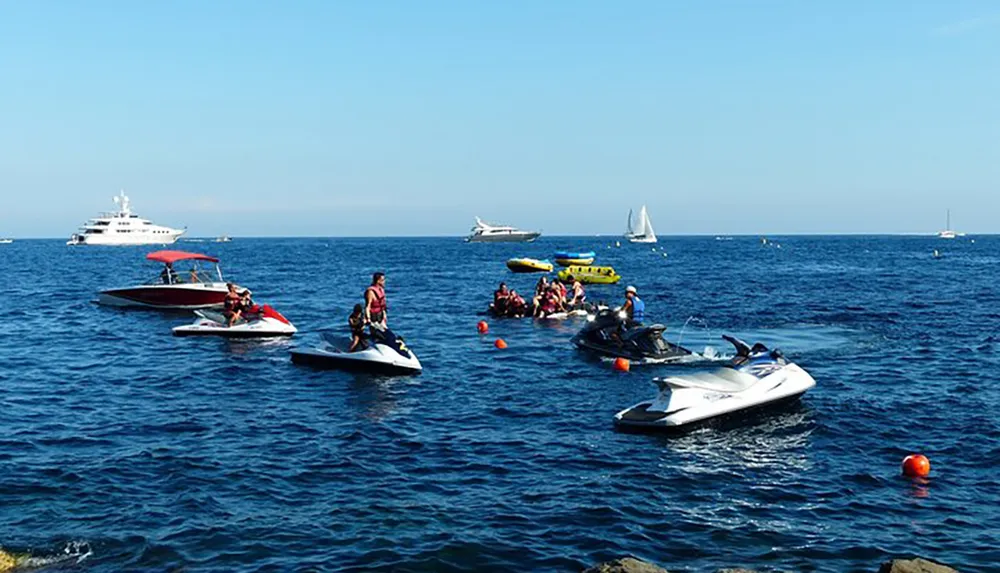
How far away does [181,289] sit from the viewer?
41.5 metres

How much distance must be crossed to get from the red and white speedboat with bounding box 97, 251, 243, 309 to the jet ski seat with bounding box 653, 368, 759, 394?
27.6 m

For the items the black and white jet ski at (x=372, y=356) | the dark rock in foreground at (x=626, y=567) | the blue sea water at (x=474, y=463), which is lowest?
the blue sea water at (x=474, y=463)

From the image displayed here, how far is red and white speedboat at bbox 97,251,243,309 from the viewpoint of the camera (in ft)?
135

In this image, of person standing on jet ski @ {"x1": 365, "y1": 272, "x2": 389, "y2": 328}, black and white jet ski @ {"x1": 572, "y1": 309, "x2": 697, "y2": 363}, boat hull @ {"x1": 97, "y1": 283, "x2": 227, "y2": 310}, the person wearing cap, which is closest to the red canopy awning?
boat hull @ {"x1": 97, "y1": 283, "x2": 227, "y2": 310}

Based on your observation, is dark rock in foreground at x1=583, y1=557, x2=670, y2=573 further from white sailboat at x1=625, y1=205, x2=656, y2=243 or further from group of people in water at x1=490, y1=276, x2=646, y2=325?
white sailboat at x1=625, y1=205, x2=656, y2=243

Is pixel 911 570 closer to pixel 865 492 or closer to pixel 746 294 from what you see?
pixel 865 492

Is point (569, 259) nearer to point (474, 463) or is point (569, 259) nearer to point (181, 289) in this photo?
point (181, 289)

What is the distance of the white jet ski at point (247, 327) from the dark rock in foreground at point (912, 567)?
25820 millimetres

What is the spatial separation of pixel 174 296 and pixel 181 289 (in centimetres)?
89

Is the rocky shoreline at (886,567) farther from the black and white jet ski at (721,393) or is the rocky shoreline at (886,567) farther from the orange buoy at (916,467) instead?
the black and white jet ski at (721,393)

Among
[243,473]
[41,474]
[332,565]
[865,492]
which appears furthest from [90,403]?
[865,492]

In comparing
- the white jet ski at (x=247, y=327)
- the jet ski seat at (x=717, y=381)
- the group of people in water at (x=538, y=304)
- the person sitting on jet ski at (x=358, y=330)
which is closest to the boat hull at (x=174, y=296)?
the white jet ski at (x=247, y=327)

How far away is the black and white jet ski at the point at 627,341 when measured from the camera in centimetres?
2664

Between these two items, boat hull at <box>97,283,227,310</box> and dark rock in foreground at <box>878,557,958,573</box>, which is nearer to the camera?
dark rock in foreground at <box>878,557,958,573</box>
